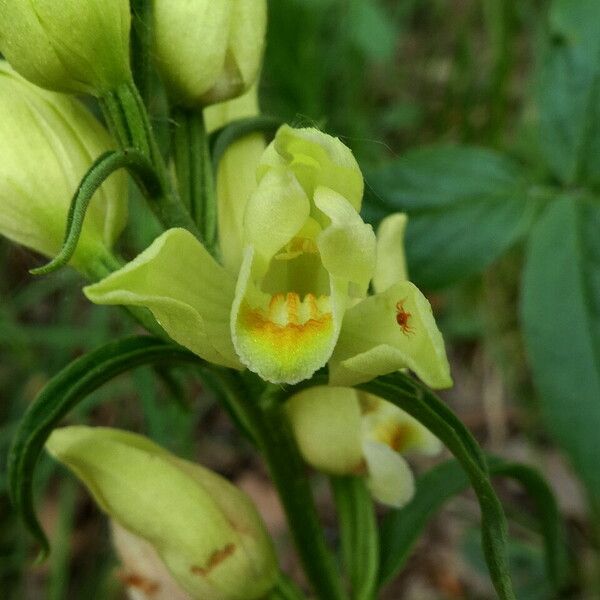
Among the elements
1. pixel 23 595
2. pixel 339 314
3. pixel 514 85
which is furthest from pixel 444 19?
pixel 339 314

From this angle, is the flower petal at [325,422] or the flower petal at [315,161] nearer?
the flower petal at [315,161]

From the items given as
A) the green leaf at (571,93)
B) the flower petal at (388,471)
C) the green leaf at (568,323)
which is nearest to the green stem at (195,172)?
the flower petal at (388,471)

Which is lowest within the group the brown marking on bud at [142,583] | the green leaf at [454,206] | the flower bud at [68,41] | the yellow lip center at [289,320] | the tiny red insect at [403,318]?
the brown marking on bud at [142,583]

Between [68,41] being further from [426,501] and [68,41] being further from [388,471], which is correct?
[426,501]

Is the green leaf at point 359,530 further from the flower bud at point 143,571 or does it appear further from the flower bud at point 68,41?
the flower bud at point 68,41

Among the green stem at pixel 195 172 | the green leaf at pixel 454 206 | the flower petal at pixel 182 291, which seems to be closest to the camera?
the flower petal at pixel 182 291

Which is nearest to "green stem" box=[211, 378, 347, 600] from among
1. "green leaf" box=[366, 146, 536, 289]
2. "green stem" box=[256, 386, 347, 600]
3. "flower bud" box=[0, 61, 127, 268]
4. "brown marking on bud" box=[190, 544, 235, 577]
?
"green stem" box=[256, 386, 347, 600]

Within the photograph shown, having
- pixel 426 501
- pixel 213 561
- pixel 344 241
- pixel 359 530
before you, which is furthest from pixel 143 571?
pixel 344 241

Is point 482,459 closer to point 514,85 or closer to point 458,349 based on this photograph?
point 458,349
